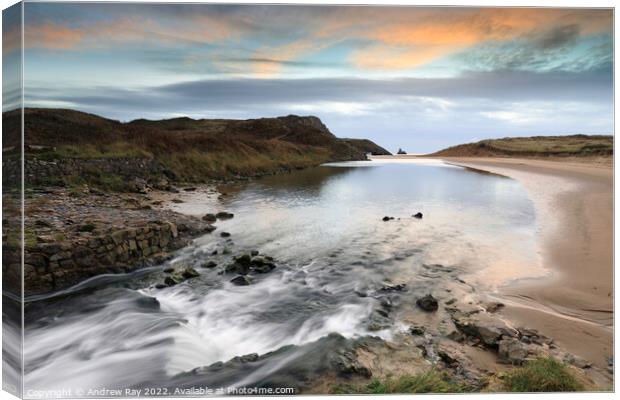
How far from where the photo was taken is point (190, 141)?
17891 mm

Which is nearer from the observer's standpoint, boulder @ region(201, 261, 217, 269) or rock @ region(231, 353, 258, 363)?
rock @ region(231, 353, 258, 363)

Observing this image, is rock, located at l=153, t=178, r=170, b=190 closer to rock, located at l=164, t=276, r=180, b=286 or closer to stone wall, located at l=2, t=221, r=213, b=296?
stone wall, located at l=2, t=221, r=213, b=296

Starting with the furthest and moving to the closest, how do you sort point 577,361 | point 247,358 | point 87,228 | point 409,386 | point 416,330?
1. point 87,228
2. point 416,330
3. point 247,358
4. point 577,361
5. point 409,386

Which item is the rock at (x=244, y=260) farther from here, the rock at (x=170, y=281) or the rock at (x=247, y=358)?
the rock at (x=247, y=358)

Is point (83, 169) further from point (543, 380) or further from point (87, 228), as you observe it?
point (543, 380)

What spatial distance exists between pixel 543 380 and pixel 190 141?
52.0ft

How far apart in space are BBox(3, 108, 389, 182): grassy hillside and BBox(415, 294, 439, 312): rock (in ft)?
10.8

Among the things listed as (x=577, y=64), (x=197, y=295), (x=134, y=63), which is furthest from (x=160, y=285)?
(x=577, y=64)

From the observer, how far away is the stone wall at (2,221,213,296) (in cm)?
666

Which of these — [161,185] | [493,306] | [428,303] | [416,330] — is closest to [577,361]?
[493,306]

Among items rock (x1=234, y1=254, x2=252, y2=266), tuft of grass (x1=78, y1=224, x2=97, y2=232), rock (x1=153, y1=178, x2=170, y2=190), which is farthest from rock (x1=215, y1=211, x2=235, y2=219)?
tuft of grass (x1=78, y1=224, x2=97, y2=232)

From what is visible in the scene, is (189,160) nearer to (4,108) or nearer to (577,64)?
(4,108)

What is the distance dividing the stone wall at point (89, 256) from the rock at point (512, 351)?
6.35 metres

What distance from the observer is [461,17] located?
19.9 ft
